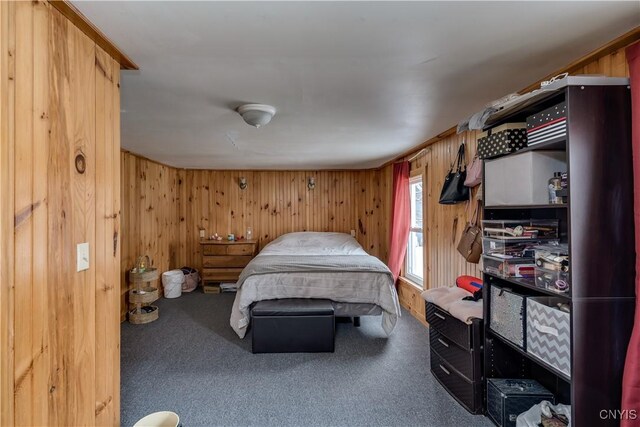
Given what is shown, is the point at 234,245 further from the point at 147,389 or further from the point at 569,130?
the point at 569,130

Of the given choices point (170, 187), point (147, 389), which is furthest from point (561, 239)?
point (170, 187)

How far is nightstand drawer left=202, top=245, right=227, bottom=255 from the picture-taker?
487cm

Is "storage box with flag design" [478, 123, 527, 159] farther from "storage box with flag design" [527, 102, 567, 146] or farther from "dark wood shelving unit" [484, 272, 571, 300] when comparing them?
"dark wood shelving unit" [484, 272, 571, 300]

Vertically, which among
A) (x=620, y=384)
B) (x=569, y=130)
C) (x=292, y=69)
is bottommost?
(x=620, y=384)

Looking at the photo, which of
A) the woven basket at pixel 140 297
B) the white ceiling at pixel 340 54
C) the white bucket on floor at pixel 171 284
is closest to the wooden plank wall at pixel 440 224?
the white ceiling at pixel 340 54

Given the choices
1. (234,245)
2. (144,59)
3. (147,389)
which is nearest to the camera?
(144,59)

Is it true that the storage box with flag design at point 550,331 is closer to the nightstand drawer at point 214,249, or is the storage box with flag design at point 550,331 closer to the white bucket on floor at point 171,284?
the nightstand drawer at point 214,249

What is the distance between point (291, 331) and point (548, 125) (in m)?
2.33

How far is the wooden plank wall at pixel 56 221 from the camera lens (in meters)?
0.93

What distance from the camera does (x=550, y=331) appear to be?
4.62ft

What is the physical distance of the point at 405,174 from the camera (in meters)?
4.03

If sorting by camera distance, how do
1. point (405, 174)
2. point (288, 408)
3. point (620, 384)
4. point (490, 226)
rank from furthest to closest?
point (405, 174) → point (288, 408) → point (490, 226) → point (620, 384)

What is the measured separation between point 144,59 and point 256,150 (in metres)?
2.16

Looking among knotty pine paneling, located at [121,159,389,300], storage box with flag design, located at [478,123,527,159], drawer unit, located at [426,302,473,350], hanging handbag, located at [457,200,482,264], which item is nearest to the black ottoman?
A: drawer unit, located at [426,302,473,350]
